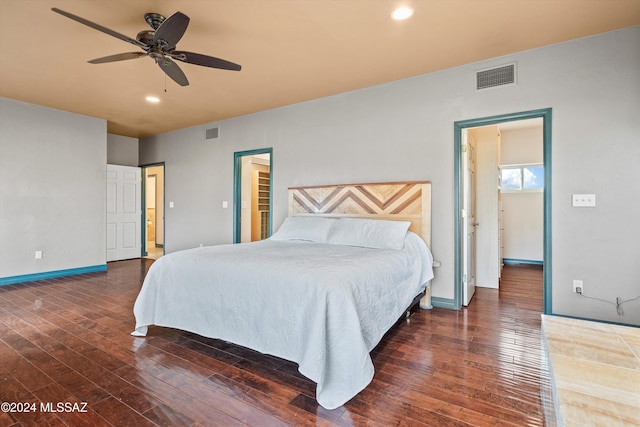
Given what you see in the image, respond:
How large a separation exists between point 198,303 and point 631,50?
4262 millimetres

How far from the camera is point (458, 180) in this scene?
346cm

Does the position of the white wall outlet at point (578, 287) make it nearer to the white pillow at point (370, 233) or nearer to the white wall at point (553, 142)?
the white wall at point (553, 142)

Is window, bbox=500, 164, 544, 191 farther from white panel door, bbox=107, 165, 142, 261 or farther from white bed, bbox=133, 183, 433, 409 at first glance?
white panel door, bbox=107, 165, 142, 261

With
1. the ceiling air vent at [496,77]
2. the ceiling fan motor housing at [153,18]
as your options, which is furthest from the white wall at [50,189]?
the ceiling air vent at [496,77]

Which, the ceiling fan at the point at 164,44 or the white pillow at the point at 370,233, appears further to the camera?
the white pillow at the point at 370,233

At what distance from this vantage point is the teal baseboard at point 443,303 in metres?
3.49

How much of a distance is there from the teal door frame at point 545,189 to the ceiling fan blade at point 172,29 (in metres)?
2.83

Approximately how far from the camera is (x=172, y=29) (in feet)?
7.18

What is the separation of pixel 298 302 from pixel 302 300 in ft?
0.11

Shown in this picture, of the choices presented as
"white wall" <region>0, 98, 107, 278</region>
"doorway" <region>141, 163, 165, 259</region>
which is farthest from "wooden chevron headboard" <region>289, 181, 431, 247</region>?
"doorway" <region>141, 163, 165, 259</region>

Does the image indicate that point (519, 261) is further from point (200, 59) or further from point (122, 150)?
point (122, 150)

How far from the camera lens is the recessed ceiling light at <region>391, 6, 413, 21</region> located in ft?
8.04

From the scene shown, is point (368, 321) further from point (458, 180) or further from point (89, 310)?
point (89, 310)

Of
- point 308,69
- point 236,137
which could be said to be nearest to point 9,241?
point 236,137
